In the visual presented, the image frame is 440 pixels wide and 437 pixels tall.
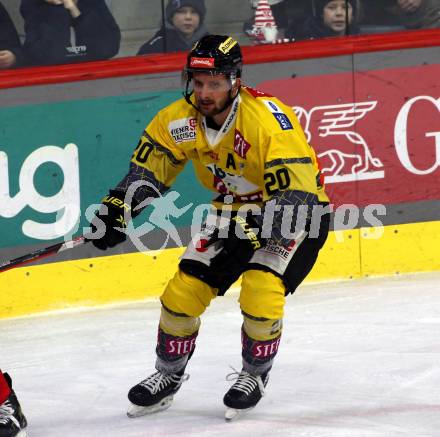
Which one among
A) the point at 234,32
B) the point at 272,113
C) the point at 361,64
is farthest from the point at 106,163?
the point at 272,113

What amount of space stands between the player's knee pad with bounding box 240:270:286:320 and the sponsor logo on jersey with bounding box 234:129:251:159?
41 centimetres

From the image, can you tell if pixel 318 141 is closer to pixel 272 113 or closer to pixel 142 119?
pixel 142 119

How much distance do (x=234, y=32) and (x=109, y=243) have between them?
2229mm

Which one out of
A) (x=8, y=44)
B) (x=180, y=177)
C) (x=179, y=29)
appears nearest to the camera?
(x=8, y=44)

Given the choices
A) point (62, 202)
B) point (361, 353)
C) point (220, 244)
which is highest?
point (220, 244)

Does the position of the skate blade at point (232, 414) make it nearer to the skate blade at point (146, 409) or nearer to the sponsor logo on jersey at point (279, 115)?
the skate blade at point (146, 409)

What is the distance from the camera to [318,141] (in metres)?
6.49

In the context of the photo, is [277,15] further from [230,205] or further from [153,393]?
[153,393]

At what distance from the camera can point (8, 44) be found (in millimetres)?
5867

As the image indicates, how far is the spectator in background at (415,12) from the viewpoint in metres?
6.55

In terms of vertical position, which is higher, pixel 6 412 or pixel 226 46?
pixel 226 46

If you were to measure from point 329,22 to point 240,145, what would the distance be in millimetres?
2329

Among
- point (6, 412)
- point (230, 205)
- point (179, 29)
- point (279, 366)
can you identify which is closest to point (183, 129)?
point (230, 205)

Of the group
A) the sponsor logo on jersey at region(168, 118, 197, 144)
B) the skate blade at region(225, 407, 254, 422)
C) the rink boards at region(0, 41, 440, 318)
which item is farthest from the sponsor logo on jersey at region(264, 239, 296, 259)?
the rink boards at region(0, 41, 440, 318)
